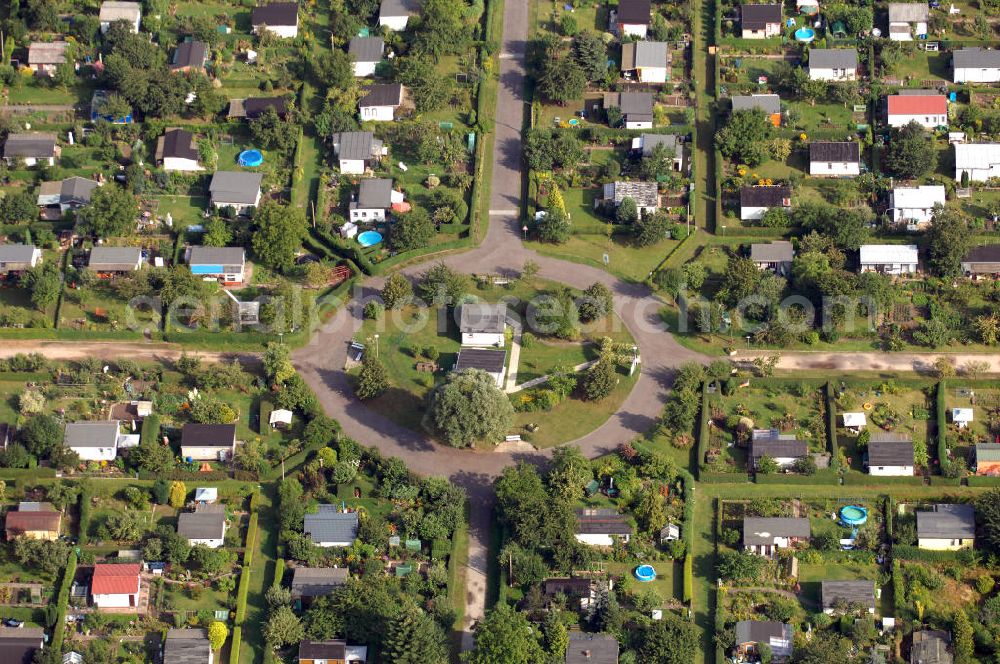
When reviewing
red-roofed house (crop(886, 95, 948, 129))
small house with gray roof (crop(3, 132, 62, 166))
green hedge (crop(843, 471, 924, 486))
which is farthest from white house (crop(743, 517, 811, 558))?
small house with gray roof (crop(3, 132, 62, 166))

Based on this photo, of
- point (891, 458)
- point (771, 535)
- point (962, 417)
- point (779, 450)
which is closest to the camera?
point (771, 535)

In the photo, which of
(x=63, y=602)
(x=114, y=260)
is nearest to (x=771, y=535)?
(x=63, y=602)

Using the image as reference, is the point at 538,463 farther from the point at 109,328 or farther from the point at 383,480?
the point at 109,328

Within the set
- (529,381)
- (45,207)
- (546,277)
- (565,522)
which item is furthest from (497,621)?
(45,207)

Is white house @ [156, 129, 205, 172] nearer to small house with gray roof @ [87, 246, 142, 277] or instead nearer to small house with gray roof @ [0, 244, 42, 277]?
small house with gray roof @ [87, 246, 142, 277]

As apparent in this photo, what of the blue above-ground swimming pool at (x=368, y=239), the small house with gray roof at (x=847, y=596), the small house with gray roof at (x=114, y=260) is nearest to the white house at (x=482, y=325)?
the blue above-ground swimming pool at (x=368, y=239)

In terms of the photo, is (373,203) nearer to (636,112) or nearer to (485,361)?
(485,361)
